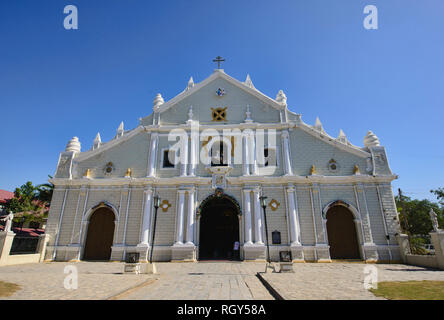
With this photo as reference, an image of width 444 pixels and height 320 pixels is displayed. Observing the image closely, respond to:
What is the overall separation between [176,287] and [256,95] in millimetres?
18192

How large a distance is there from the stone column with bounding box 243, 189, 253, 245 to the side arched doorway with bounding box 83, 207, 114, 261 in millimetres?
Answer: 10836

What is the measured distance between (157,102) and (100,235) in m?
12.6

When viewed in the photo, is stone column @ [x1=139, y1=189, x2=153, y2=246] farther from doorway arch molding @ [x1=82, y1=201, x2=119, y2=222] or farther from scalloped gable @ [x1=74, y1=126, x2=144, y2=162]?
scalloped gable @ [x1=74, y1=126, x2=144, y2=162]

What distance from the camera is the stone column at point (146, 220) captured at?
728 inches

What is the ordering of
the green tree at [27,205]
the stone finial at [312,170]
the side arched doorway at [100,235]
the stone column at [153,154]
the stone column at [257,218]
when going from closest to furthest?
1. the stone column at [257,218]
2. the side arched doorway at [100,235]
3. the stone finial at [312,170]
4. the stone column at [153,154]
5. the green tree at [27,205]

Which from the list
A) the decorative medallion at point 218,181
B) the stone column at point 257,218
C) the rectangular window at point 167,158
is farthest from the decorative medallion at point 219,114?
the stone column at point 257,218

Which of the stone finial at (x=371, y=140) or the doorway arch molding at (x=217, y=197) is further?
the stone finial at (x=371, y=140)

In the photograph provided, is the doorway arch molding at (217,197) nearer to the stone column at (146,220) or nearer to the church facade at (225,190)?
the church facade at (225,190)

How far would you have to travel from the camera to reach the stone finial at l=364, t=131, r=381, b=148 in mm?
20266

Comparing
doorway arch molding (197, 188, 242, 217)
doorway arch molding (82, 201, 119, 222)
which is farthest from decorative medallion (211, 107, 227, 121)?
doorway arch molding (82, 201, 119, 222)

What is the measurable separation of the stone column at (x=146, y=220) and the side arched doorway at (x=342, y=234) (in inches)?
550

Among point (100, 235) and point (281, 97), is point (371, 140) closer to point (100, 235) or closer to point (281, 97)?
point (281, 97)
